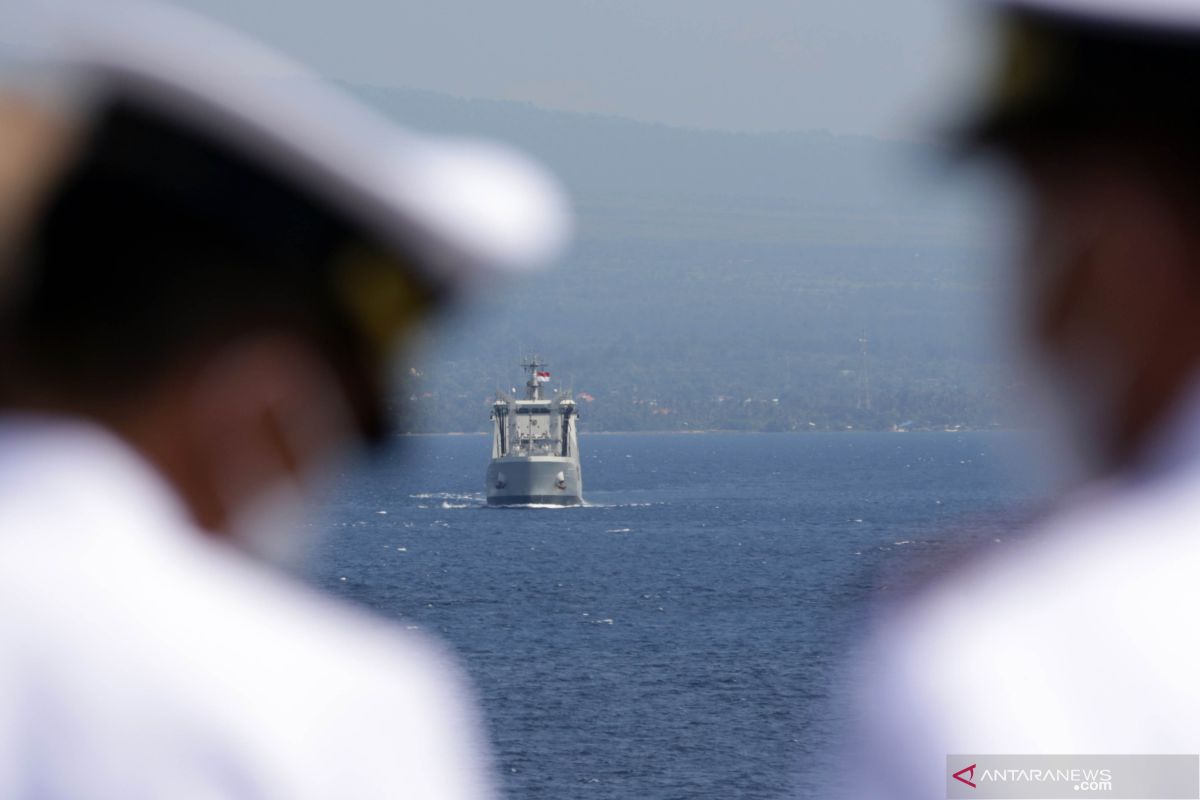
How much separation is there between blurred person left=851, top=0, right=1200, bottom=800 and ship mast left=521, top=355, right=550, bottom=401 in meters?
139

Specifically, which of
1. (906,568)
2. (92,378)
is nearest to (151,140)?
(92,378)

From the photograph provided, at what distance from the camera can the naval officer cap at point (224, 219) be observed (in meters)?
1.89

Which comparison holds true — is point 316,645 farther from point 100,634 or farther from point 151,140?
point 151,140

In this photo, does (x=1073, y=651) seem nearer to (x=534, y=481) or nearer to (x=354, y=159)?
(x=354, y=159)

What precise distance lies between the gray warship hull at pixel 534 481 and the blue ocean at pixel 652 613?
63.1 inches

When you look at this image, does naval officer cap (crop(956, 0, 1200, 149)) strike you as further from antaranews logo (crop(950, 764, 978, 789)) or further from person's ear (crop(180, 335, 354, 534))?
person's ear (crop(180, 335, 354, 534))

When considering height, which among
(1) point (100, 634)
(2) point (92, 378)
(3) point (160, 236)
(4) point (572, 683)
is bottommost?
(1) point (100, 634)

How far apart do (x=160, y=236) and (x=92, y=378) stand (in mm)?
172

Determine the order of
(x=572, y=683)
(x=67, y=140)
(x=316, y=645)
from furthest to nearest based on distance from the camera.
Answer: (x=572, y=683)
(x=316, y=645)
(x=67, y=140)

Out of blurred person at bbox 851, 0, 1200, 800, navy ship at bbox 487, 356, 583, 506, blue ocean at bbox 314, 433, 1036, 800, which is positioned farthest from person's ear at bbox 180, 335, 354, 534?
navy ship at bbox 487, 356, 583, 506

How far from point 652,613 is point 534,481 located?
5543 centimetres

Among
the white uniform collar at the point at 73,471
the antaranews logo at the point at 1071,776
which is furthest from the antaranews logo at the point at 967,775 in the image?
the white uniform collar at the point at 73,471

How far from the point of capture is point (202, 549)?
6.99 ft

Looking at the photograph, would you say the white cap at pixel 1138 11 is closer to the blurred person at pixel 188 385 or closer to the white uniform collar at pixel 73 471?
the blurred person at pixel 188 385
